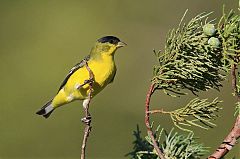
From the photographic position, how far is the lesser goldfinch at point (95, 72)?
1.62 m

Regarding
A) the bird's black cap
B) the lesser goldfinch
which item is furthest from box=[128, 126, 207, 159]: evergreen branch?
the bird's black cap

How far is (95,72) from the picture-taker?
1.62 meters

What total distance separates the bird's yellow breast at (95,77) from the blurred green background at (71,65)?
3.70 ft

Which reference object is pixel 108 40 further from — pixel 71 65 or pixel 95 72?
pixel 71 65

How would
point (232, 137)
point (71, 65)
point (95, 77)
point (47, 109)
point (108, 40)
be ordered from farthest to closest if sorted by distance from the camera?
point (71, 65), point (47, 109), point (108, 40), point (95, 77), point (232, 137)

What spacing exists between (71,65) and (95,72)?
2.30 m

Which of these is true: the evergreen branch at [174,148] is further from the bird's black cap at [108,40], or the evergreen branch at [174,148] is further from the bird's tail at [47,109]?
the bird's tail at [47,109]

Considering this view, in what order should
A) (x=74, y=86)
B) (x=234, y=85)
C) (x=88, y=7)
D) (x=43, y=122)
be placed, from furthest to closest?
(x=88, y=7) < (x=43, y=122) < (x=74, y=86) < (x=234, y=85)

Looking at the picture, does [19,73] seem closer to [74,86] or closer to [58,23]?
[58,23]

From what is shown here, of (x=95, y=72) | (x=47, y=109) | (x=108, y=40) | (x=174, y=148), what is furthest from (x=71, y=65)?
(x=174, y=148)

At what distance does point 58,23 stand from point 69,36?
21cm

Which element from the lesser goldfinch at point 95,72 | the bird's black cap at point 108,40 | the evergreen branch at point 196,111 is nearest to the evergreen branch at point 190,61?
the evergreen branch at point 196,111

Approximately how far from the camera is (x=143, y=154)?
0.85 meters

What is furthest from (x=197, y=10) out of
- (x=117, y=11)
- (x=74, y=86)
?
(x=74, y=86)
